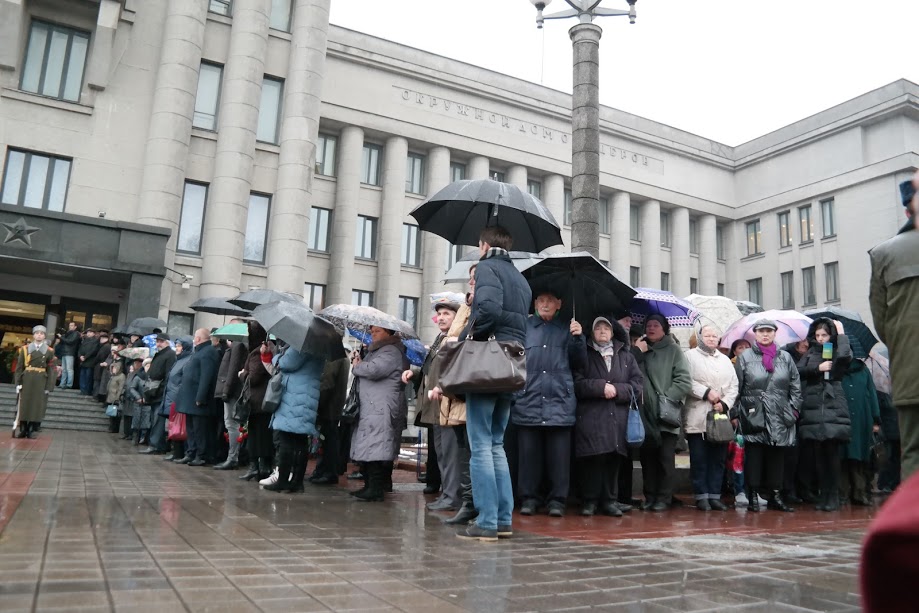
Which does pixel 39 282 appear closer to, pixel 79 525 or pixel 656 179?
pixel 79 525

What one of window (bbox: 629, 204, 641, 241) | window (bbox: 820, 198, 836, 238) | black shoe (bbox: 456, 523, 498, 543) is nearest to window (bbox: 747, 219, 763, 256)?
window (bbox: 820, 198, 836, 238)

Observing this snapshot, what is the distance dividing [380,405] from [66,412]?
15.0 meters

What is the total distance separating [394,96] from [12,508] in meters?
32.0

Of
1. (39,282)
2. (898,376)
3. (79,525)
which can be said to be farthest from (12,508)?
(39,282)

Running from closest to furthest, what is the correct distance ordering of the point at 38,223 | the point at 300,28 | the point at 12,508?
1. the point at 12,508
2. the point at 38,223
3. the point at 300,28

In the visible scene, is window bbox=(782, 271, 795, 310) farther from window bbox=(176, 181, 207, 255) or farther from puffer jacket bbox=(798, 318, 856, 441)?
puffer jacket bbox=(798, 318, 856, 441)

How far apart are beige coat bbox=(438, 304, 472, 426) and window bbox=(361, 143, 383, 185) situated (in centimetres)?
2982

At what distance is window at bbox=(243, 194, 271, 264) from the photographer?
27703 mm

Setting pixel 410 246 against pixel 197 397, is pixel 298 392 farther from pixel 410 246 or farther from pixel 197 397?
pixel 410 246

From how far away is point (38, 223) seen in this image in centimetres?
2188

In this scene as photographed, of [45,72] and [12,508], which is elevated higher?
[45,72]

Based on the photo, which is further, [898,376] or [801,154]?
[801,154]

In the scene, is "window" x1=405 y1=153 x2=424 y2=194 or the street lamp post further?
"window" x1=405 y1=153 x2=424 y2=194

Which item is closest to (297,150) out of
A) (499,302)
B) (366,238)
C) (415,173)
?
(366,238)
